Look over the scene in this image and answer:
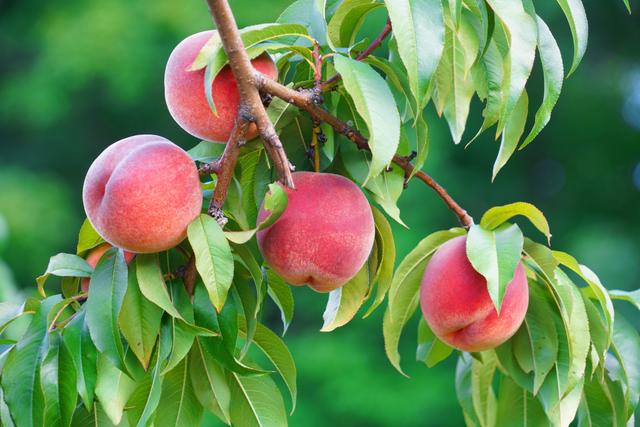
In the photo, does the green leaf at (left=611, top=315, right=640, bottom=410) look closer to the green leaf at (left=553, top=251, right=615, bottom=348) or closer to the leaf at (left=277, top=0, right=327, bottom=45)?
the green leaf at (left=553, top=251, right=615, bottom=348)

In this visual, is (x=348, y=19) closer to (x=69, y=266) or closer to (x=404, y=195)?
(x=69, y=266)

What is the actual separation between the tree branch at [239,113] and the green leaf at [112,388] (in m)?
0.13

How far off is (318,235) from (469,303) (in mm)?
151

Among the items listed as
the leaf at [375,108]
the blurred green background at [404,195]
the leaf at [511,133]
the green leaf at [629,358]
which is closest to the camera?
the leaf at [375,108]

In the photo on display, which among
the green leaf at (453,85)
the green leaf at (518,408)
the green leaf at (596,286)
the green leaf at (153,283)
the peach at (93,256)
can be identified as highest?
the green leaf at (453,85)

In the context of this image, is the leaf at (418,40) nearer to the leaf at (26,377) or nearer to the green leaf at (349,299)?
the green leaf at (349,299)

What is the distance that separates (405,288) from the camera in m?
0.85

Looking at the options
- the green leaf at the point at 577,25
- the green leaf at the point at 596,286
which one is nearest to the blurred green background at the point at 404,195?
the green leaf at the point at 596,286

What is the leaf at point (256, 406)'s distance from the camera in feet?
2.51

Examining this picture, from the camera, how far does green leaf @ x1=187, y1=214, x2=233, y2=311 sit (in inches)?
24.9

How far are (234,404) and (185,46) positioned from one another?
0.93ft

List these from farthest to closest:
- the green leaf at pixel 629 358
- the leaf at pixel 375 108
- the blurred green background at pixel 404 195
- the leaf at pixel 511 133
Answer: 1. the blurred green background at pixel 404 195
2. the green leaf at pixel 629 358
3. the leaf at pixel 511 133
4. the leaf at pixel 375 108

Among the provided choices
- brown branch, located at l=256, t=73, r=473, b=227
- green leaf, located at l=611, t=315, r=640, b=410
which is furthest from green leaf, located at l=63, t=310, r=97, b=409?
green leaf, located at l=611, t=315, r=640, b=410

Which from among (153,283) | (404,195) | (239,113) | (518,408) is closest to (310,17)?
(239,113)
